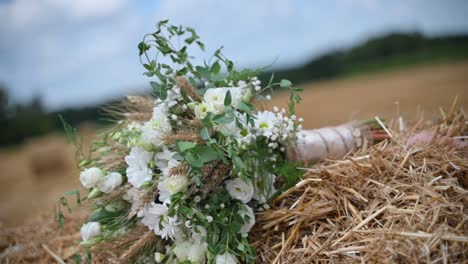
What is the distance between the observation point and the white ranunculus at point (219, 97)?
150cm

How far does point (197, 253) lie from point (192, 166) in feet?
1.12

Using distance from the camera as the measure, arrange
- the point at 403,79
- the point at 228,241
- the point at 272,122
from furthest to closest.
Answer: the point at 403,79 < the point at 272,122 < the point at 228,241

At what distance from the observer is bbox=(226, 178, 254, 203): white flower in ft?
4.93

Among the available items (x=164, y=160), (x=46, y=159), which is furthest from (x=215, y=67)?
(x=46, y=159)

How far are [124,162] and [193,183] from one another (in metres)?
0.36

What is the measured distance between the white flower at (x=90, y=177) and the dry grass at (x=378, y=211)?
64 centimetres

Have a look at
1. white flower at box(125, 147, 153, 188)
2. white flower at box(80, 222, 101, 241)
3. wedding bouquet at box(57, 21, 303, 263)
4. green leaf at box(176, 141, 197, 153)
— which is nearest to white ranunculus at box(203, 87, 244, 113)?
wedding bouquet at box(57, 21, 303, 263)

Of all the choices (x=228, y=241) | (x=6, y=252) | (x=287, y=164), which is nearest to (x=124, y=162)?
(x=228, y=241)

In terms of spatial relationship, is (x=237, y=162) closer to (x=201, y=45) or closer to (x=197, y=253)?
(x=197, y=253)

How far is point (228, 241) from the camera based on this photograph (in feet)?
4.79

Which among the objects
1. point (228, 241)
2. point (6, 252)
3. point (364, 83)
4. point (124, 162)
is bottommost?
point (364, 83)

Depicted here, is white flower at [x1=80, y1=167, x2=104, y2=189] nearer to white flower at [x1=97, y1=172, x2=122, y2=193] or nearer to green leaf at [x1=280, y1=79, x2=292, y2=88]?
white flower at [x1=97, y1=172, x2=122, y2=193]

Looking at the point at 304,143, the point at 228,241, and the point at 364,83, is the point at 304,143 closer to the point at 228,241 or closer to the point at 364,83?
the point at 228,241

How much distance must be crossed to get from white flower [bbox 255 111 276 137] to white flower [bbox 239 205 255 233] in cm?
29
